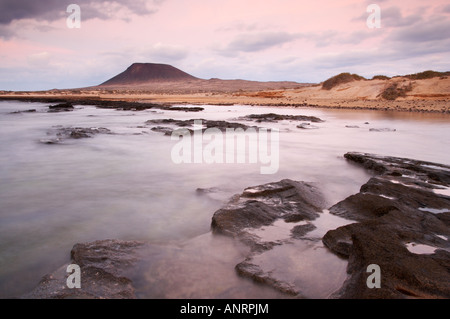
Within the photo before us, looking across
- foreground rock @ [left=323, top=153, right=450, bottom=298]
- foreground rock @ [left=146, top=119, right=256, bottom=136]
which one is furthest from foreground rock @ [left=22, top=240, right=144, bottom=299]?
foreground rock @ [left=146, top=119, right=256, bottom=136]

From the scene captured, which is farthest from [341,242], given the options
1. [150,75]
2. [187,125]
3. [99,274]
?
[150,75]

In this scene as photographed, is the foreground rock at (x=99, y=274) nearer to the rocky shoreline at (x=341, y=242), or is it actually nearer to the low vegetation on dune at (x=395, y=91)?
the rocky shoreline at (x=341, y=242)

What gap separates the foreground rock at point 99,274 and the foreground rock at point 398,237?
70.2 inches

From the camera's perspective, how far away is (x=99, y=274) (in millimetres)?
2629

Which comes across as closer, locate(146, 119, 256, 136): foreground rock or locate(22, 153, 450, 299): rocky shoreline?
locate(22, 153, 450, 299): rocky shoreline

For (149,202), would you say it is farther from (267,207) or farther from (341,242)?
(341,242)

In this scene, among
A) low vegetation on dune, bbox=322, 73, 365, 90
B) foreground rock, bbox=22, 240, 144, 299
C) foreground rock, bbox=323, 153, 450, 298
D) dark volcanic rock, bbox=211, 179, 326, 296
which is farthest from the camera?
low vegetation on dune, bbox=322, 73, 365, 90

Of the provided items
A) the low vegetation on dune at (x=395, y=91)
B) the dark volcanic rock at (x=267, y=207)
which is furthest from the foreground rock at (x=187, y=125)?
the low vegetation on dune at (x=395, y=91)

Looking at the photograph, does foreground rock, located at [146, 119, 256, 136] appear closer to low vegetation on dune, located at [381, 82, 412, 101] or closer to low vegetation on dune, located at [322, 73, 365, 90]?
low vegetation on dune, located at [381, 82, 412, 101]

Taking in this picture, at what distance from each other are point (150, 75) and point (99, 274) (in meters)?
193

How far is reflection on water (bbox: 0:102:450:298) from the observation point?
2.77 meters
